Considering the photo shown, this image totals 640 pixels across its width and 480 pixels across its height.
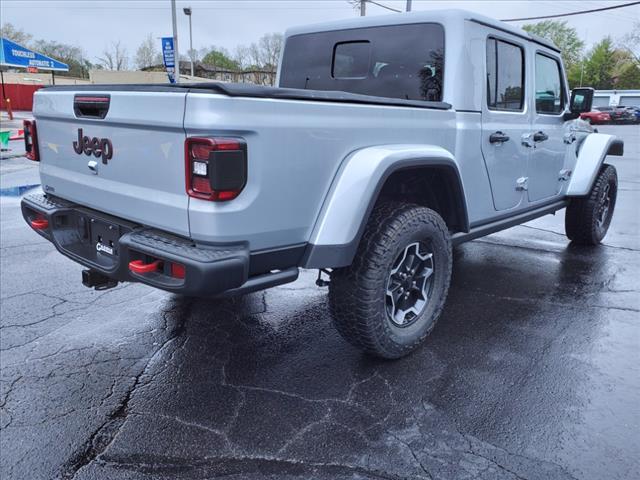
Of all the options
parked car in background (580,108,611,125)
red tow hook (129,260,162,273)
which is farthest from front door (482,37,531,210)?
parked car in background (580,108,611,125)

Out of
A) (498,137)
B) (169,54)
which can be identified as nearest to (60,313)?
(498,137)

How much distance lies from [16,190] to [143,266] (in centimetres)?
769

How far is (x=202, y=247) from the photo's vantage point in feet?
7.67

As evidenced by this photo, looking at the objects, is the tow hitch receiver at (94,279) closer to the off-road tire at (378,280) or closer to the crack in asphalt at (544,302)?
the off-road tire at (378,280)

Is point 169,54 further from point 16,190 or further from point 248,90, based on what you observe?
point 248,90

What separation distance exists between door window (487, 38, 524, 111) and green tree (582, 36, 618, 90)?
73.3 metres

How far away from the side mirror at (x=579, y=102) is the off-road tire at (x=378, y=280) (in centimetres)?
261

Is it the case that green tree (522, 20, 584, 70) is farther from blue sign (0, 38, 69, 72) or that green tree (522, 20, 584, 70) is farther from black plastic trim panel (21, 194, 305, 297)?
black plastic trim panel (21, 194, 305, 297)

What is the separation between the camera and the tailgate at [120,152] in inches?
92.7

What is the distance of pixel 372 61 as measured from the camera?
4.04 metres

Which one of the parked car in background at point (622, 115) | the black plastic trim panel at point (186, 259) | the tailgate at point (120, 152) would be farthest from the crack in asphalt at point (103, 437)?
the parked car in background at point (622, 115)

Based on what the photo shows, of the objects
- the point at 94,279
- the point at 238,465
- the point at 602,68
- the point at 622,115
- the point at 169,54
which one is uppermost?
the point at 602,68

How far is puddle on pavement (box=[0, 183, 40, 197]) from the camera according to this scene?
8344mm

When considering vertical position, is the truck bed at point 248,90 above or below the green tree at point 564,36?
below
